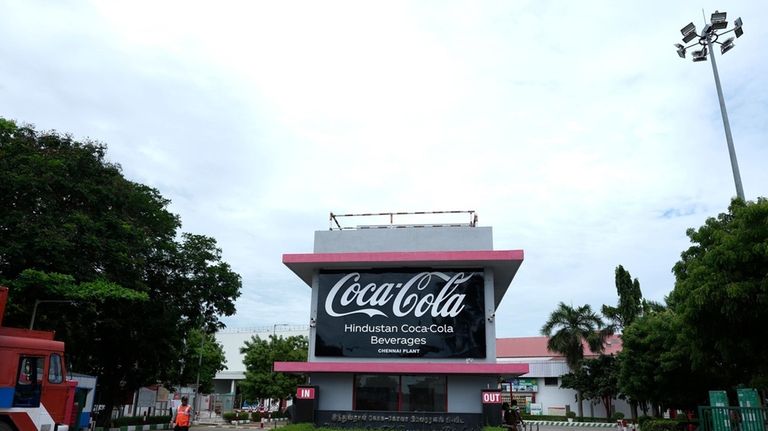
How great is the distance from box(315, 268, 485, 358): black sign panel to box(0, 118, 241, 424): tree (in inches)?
333

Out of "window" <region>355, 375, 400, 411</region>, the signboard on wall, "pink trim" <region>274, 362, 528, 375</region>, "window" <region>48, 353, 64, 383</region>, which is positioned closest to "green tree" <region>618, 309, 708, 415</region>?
"pink trim" <region>274, 362, 528, 375</region>

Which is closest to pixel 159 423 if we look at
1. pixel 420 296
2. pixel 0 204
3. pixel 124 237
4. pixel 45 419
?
pixel 124 237

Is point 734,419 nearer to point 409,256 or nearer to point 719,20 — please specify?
point 409,256

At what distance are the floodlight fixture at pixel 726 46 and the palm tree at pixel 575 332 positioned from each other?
3504 cm

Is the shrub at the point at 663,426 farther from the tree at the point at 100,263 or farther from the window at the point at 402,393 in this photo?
the tree at the point at 100,263

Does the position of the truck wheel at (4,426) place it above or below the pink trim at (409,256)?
below

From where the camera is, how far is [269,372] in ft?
160

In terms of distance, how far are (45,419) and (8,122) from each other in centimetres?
1352

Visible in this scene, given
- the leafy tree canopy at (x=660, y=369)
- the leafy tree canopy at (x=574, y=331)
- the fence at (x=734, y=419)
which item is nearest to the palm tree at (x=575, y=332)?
the leafy tree canopy at (x=574, y=331)

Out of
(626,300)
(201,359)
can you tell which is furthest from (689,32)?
(201,359)

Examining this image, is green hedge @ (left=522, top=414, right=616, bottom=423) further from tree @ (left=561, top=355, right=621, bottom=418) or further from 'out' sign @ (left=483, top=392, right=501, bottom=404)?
'out' sign @ (left=483, top=392, right=501, bottom=404)

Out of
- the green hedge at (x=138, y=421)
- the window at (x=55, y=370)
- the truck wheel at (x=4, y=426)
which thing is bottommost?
the green hedge at (x=138, y=421)

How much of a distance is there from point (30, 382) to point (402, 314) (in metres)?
10.8

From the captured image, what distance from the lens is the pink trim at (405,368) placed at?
1673 cm
